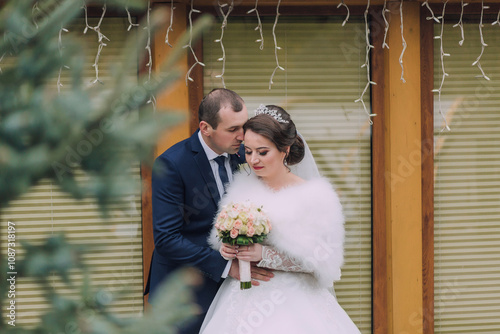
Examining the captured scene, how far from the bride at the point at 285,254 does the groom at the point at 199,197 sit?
11cm

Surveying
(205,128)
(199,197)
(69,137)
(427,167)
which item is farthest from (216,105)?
(69,137)

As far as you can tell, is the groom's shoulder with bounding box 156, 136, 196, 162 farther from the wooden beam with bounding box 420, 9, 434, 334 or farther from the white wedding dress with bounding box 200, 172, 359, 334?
the wooden beam with bounding box 420, 9, 434, 334

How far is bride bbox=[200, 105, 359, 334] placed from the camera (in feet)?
8.74

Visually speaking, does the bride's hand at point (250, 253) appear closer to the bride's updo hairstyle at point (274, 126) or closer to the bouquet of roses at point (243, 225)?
the bouquet of roses at point (243, 225)

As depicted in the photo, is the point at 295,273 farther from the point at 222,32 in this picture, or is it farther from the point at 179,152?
the point at 222,32

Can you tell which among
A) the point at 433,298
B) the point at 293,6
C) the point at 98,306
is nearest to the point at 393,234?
the point at 433,298

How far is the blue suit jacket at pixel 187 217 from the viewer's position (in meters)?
2.79

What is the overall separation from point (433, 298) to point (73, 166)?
363cm

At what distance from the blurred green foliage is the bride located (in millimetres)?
1958

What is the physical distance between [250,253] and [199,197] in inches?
17.1

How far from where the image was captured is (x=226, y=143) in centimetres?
289

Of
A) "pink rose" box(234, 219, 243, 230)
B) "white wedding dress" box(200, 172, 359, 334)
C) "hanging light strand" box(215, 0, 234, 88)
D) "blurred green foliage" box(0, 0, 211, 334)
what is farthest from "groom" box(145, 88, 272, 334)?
"blurred green foliage" box(0, 0, 211, 334)

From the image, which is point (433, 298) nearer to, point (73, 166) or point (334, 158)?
point (334, 158)

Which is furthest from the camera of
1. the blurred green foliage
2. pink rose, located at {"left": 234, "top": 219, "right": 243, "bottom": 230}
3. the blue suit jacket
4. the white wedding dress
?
the blue suit jacket
